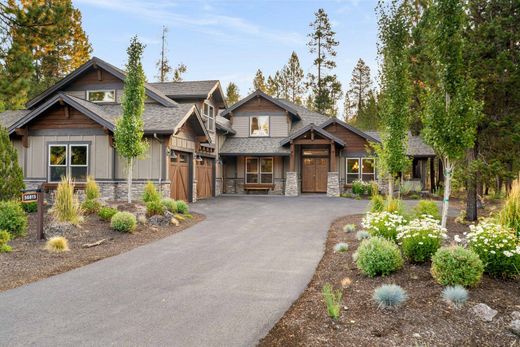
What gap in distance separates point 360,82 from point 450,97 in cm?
3967

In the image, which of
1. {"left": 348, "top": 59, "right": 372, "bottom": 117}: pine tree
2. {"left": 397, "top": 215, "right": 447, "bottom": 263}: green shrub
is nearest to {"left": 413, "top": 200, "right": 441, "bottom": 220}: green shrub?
{"left": 397, "top": 215, "right": 447, "bottom": 263}: green shrub

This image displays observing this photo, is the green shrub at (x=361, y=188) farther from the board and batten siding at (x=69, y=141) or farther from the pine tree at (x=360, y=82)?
the pine tree at (x=360, y=82)

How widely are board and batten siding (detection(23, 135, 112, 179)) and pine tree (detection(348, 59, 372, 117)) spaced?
3616 centimetres

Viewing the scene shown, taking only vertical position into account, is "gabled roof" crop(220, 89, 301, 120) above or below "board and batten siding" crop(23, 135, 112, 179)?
above

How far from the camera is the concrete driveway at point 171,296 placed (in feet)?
13.4

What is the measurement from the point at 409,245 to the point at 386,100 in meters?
7.74

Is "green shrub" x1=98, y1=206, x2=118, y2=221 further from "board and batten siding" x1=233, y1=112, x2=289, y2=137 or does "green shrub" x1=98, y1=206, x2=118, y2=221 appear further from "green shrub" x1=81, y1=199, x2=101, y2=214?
"board and batten siding" x1=233, y1=112, x2=289, y2=137

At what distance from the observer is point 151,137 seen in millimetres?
16094

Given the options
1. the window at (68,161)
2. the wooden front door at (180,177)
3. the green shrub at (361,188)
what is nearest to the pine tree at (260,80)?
the green shrub at (361,188)

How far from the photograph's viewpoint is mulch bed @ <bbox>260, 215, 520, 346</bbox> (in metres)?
3.92

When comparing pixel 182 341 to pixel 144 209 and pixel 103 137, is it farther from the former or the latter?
A: pixel 103 137

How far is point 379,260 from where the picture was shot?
5.79 metres

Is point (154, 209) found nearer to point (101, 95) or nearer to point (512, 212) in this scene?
point (512, 212)

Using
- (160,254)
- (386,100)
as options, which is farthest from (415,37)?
(160,254)
